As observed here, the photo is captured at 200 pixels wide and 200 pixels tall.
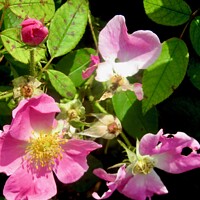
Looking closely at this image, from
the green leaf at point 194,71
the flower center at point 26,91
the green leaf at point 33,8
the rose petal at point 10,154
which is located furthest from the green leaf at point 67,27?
the green leaf at point 194,71

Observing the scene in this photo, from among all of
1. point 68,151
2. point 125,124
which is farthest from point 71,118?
point 125,124

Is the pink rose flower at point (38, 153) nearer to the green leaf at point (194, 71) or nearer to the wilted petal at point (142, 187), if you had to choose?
the wilted petal at point (142, 187)

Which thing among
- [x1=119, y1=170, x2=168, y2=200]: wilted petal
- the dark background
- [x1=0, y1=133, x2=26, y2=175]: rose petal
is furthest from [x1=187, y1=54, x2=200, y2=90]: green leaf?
[x1=0, y1=133, x2=26, y2=175]: rose petal

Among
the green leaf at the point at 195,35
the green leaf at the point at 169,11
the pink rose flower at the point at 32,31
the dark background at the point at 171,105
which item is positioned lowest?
the dark background at the point at 171,105

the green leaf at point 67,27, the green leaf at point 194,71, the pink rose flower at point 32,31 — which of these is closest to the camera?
the pink rose flower at point 32,31

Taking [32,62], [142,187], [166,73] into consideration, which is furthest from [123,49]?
[142,187]

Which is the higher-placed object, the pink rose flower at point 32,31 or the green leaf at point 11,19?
the pink rose flower at point 32,31

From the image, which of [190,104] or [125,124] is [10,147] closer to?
[125,124]

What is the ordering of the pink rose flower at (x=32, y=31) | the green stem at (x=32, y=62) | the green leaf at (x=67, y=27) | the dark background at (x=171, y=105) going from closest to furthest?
1. the pink rose flower at (x=32, y=31)
2. the green stem at (x=32, y=62)
3. the green leaf at (x=67, y=27)
4. the dark background at (x=171, y=105)

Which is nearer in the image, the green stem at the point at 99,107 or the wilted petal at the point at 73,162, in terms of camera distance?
the wilted petal at the point at 73,162
